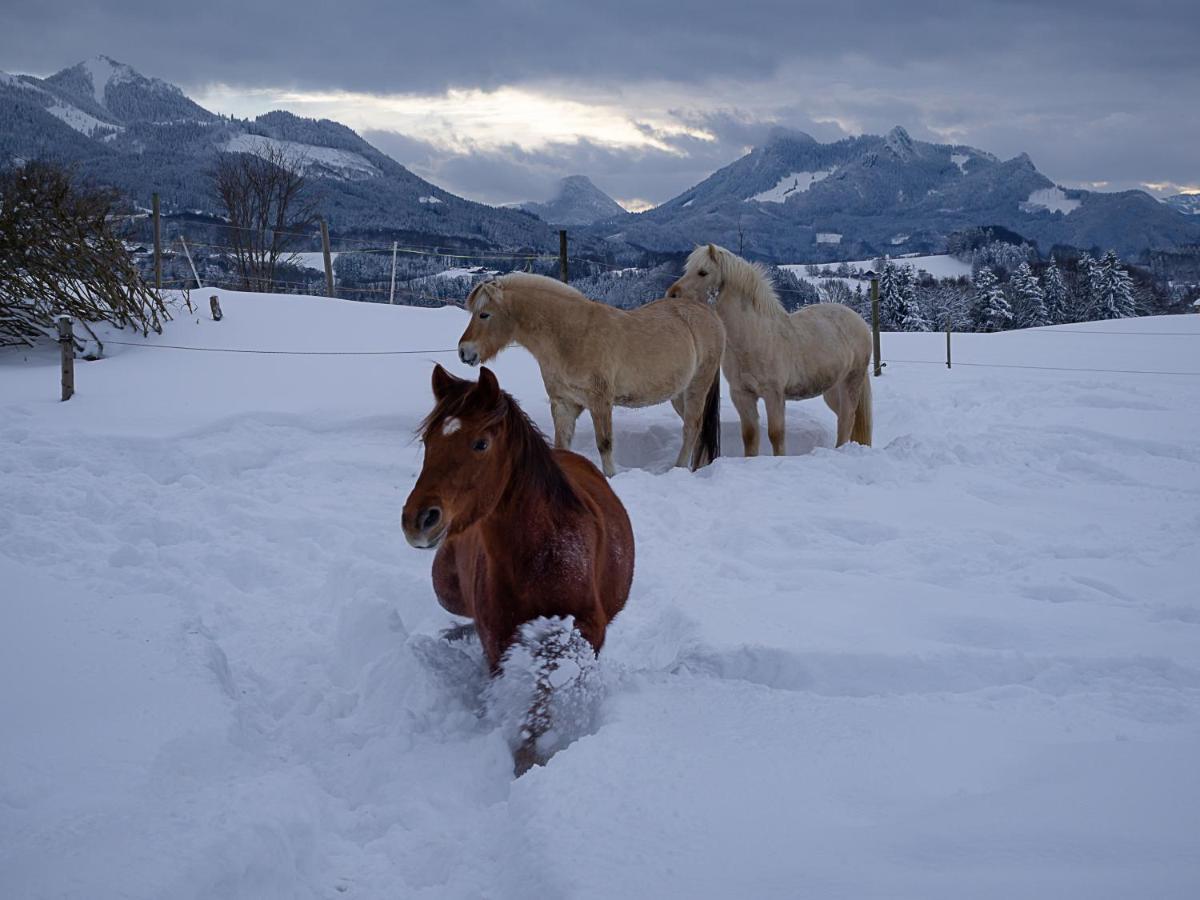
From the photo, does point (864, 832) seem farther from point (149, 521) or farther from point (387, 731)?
point (149, 521)

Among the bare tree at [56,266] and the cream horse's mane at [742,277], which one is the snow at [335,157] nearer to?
the bare tree at [56,266]

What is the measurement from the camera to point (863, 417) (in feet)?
27.1

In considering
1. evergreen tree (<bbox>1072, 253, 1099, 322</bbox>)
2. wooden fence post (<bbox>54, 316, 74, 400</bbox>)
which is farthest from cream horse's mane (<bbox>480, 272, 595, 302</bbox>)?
evergreen tree (<bbox>1072, 253, 1099, 322</bbox>)

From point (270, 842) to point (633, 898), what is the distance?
2.77ft

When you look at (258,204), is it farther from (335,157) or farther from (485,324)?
(335,157)

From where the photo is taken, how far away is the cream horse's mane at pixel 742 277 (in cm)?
753

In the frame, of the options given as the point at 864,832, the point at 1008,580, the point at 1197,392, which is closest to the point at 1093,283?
the point at 1197,392

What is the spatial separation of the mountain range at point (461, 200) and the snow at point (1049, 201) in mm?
420

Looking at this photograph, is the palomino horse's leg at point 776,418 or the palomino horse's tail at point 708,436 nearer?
the palomino horse's leg at point 776,418

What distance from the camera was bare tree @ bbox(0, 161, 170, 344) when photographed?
9047mm

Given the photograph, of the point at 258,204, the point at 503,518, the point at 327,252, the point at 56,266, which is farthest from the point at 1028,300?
the point at 503,518

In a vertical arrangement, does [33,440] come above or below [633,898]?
above

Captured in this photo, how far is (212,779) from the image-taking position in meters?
2.00

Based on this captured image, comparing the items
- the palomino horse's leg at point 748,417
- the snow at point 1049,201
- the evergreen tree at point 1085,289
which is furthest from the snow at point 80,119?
the snow at point 1049,201
